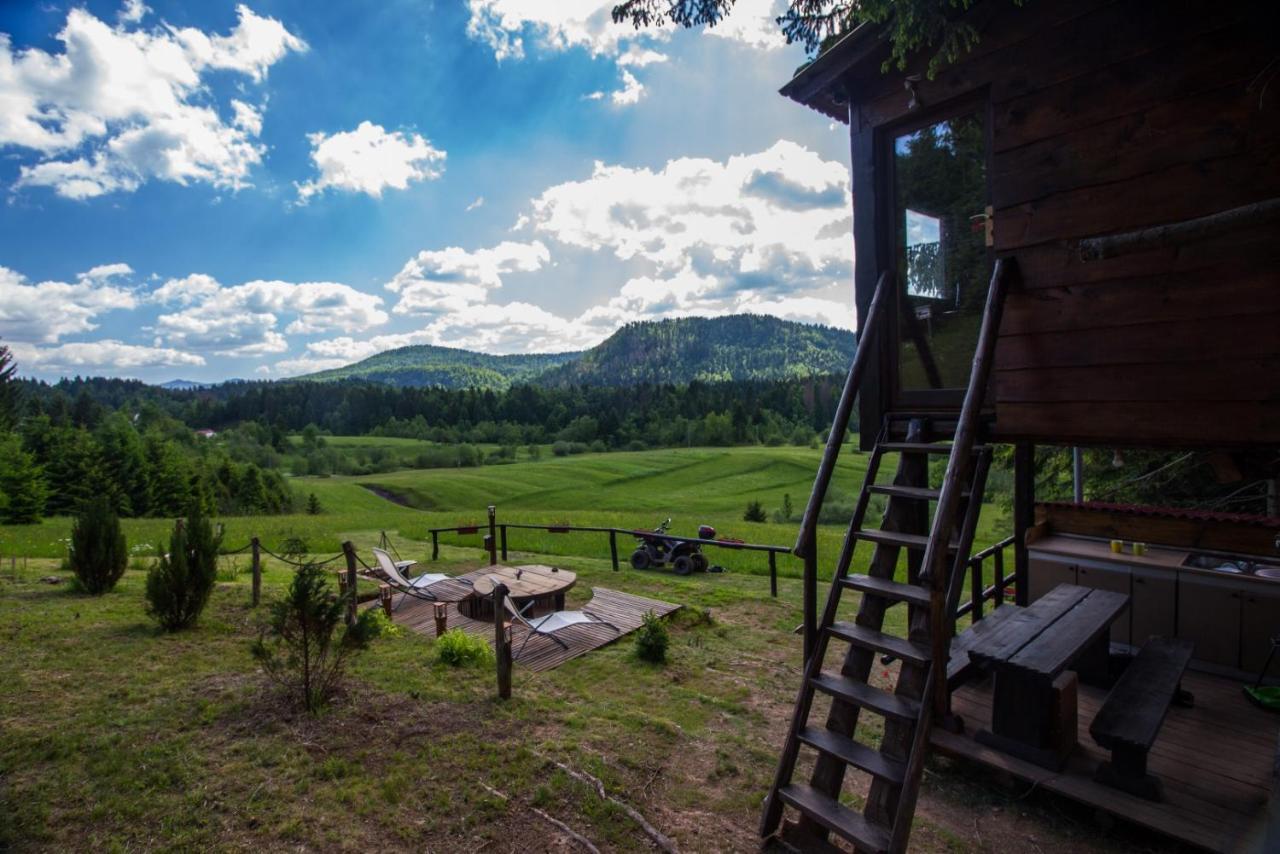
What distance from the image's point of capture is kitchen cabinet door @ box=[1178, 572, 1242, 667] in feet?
19.8

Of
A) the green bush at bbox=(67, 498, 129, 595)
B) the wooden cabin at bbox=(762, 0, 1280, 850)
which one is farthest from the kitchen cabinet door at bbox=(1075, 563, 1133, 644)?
the green bush at bbox=(67, 498, 129, 595)

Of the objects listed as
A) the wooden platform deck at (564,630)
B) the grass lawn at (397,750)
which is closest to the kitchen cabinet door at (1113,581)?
the grass lawn at (397,750)

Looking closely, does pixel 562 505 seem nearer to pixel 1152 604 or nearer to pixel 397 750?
pixel 1152 604

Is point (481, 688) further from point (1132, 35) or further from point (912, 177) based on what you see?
point (1132, 35)

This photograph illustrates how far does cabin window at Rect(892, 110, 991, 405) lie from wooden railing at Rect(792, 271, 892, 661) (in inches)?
13.5

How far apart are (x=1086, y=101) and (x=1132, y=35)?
0.39 m

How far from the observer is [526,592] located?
8.74m

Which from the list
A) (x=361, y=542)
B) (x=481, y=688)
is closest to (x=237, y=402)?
(x=361, y=542)

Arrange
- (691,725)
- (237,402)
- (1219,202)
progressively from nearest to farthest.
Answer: (1219,202)
(691,725)
(237,402)

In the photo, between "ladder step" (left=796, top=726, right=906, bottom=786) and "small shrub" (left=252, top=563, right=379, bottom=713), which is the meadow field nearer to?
"small shrub" (left=252, top=563, right=379, bottom=713)

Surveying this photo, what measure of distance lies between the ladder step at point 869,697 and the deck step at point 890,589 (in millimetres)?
584

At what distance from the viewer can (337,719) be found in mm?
5234

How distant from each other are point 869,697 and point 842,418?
193 cm

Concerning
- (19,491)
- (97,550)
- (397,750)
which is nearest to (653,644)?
(397,750)
